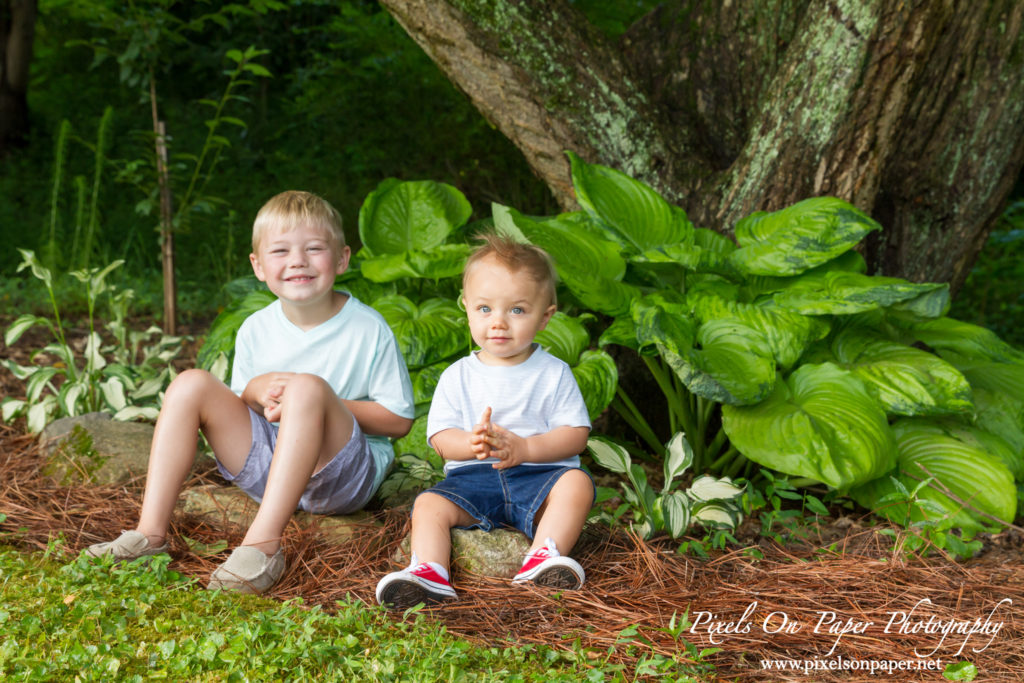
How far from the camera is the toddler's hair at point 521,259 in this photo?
220cm

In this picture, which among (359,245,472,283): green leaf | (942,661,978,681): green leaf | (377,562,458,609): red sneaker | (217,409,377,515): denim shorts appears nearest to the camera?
(942,661,978,681): green leaf

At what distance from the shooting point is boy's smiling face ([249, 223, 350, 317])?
2.36m

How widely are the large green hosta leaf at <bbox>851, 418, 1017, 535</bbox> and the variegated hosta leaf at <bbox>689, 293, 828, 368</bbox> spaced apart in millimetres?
494

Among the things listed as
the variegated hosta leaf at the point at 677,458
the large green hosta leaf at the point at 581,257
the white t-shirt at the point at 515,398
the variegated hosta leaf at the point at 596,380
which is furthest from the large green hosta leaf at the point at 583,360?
the white t-shirt at the point at 515,398

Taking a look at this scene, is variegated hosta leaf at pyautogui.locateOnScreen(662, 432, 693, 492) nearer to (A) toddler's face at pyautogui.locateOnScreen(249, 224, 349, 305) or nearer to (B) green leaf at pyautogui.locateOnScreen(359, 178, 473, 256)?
(A) toddler's face at pyautogui.locateOnScreen(249, 224, 349, 305)

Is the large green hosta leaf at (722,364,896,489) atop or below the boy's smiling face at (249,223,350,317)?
below

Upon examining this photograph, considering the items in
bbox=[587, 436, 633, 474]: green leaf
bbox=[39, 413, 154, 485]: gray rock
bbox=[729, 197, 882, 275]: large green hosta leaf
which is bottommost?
bbox=[39, 413, 154, 485]: gray rock

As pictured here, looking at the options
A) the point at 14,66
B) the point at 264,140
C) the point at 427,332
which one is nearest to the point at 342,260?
the point at 427,332

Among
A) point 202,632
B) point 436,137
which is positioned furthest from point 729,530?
point 436,137

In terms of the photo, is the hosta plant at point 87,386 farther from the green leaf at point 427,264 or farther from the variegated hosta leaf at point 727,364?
the variegated hosta leaf at point 727,364

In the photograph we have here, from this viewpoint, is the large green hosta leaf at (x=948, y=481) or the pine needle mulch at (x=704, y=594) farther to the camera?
the large green hosta leaf at (x=948, y=481)

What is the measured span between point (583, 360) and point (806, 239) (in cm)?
85

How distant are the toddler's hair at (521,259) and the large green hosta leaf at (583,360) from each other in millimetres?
481

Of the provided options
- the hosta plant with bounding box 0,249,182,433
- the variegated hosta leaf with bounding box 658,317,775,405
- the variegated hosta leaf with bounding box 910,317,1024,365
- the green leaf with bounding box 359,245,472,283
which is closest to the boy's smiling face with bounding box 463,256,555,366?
the variegated hosta leaf with bounding box 658,317,775,405
